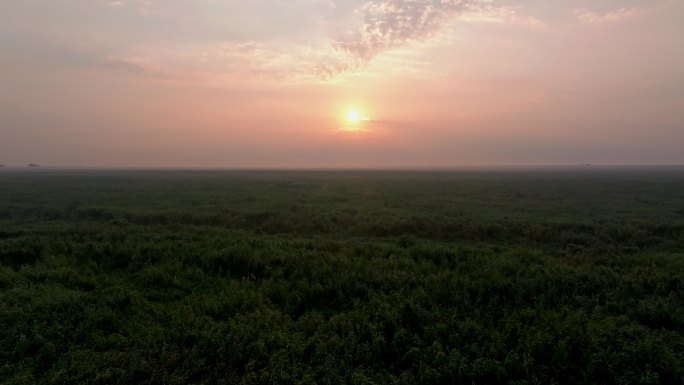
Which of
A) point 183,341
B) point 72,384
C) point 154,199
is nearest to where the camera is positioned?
point 72,384

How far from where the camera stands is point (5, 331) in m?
7.85

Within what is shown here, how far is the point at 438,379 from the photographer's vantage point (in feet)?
21.8

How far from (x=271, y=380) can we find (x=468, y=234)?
15857 mm

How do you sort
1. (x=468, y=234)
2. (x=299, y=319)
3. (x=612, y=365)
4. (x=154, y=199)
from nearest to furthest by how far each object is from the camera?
(x=612, y=365) < (x=299, y=319) < (x=468, y=234) < (x=154, y=199)

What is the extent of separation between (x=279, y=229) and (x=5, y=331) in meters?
14.7

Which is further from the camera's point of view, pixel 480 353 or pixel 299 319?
pixel 299 319

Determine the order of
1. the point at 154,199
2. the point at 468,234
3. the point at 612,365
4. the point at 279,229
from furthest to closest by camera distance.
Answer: the point at 154,199, the point at 279,229, the point at 468,234, the point at 612,365

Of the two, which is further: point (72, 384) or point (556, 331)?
point (556, 331)

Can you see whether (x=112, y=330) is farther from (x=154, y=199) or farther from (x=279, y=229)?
(x=154, y=199)

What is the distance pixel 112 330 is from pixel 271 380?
458 centimetres

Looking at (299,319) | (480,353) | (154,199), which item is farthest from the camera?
(154,199)

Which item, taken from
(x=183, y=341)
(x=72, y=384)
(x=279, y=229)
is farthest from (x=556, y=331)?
(x=279, y=229)

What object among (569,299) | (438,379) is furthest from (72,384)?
(569,299)

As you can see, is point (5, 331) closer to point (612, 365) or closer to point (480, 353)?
point (480, 353)
